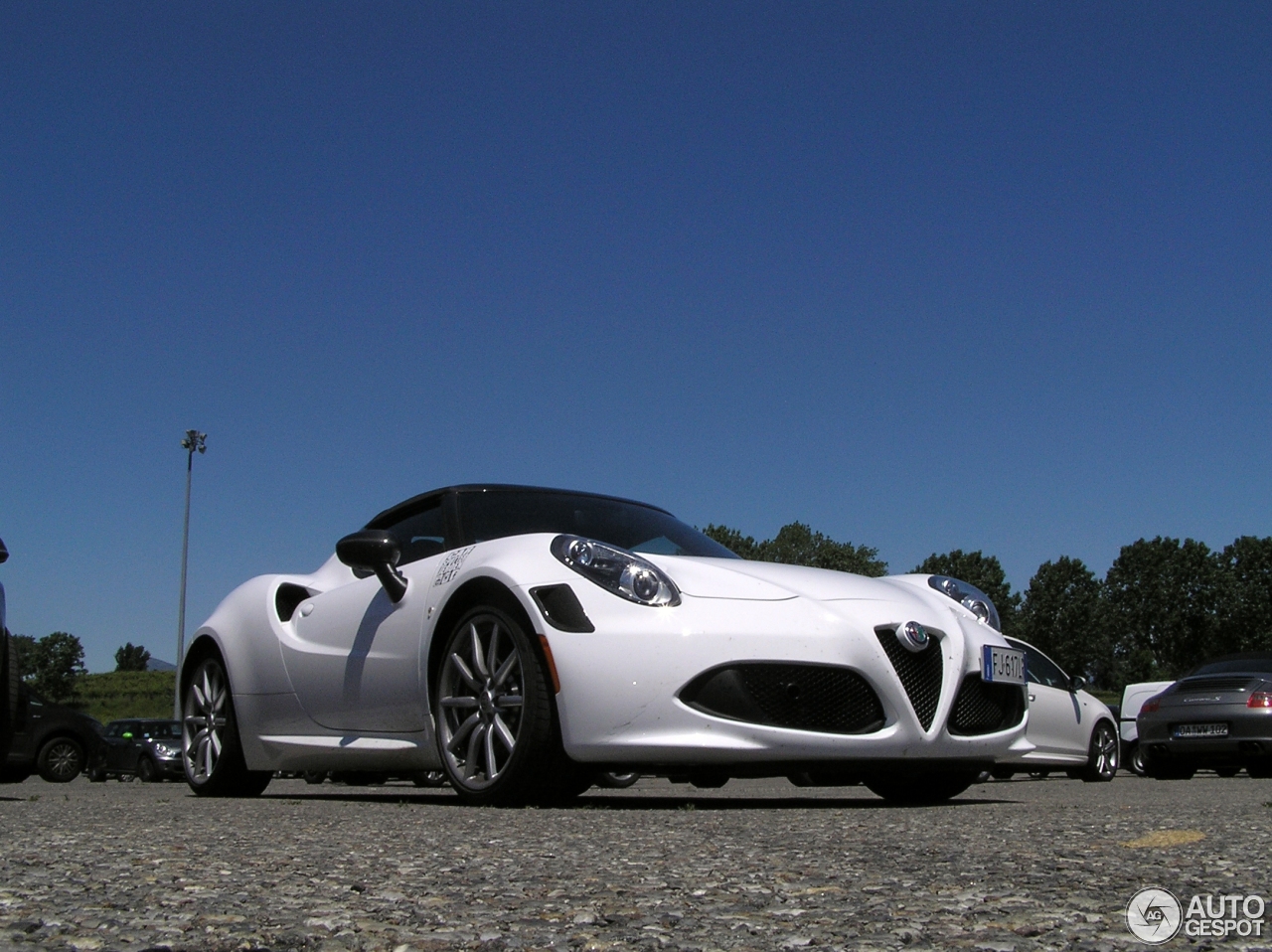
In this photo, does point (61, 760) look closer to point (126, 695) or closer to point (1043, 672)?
point (1043, 672)

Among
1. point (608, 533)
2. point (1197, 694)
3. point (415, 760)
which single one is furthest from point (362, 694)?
point (1197, 694)

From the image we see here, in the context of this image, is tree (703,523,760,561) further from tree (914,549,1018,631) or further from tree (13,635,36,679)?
tree (13,635,36,679)

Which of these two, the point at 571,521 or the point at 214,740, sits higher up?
the point at 571,521

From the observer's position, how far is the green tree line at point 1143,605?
73.3 meters

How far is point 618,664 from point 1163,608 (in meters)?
75.7

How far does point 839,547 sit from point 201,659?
79614 millimetres

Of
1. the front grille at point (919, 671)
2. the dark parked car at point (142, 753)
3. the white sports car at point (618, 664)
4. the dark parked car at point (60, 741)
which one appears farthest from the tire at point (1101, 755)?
the dark parked car at point (142, 753)

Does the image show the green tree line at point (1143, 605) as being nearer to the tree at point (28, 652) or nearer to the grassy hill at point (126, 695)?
the grassy hill at point (126, 695)

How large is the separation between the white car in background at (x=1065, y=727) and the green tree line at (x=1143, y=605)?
61105 millimetres

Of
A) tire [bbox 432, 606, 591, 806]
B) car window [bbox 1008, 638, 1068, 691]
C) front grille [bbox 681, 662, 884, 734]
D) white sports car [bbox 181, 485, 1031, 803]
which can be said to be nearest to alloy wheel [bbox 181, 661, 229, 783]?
white sports car [bbox 181, 485, 1031, 803]

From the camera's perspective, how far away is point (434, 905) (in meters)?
2.29

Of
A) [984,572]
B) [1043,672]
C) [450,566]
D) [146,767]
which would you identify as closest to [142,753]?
[146,767]

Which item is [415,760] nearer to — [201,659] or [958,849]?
[201,659]

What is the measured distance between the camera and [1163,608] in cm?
7444
